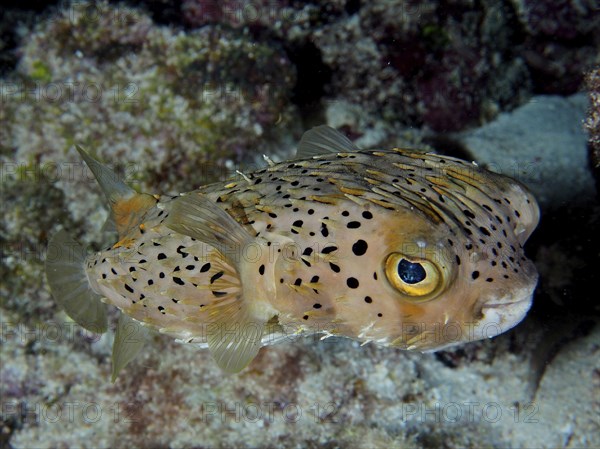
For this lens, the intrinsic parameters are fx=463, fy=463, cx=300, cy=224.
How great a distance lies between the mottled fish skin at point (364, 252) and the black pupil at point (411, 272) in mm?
48

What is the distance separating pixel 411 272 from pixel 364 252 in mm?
248

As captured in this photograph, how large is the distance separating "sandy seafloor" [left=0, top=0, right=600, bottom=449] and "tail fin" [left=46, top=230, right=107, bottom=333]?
2.83 ft

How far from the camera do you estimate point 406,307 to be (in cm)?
222

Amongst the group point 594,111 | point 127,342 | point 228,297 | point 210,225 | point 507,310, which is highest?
point 594,111

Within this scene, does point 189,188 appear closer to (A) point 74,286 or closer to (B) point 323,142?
(A) point 74,286

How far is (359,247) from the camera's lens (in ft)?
7.43

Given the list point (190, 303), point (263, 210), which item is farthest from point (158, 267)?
point (263, 210)

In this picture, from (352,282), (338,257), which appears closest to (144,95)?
(338,257)

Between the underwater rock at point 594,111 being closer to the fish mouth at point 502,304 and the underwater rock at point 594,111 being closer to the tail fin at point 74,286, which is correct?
the fish mouth at point 502,304

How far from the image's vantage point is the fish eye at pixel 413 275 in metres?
2.10

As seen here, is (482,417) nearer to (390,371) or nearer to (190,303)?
(390,371)

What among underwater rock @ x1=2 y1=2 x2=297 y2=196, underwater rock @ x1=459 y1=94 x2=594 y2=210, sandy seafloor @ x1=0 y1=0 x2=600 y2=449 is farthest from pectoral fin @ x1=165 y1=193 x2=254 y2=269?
underwater rock @ x1=459 y1=94 x2=594 y2=210

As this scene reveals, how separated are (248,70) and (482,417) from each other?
13.3 ft

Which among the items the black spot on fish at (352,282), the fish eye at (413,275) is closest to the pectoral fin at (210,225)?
the black spot on fish at (352,282)
